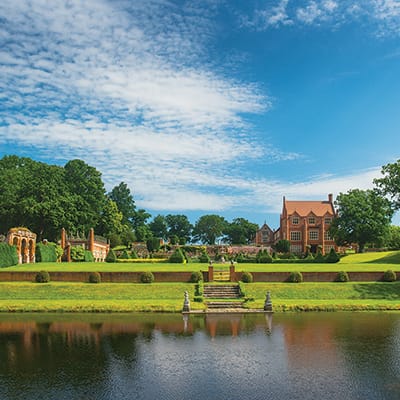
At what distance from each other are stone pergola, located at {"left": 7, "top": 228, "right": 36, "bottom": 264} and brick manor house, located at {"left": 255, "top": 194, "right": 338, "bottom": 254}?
49.3m

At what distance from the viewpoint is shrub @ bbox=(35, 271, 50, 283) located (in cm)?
3656

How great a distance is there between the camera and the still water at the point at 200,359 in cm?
1267

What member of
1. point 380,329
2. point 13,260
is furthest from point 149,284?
point 380,329

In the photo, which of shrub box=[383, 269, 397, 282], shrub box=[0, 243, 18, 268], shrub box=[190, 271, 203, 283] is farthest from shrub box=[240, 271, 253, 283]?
shrub box=[0, 243, 18, 268]

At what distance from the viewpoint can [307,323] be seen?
78.3ft

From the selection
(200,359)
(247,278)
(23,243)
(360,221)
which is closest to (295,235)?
(360,221)

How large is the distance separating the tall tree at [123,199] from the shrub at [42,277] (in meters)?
62.7

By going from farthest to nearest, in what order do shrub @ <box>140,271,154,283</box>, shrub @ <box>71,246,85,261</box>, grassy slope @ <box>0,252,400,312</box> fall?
shrub @ <box>71,246,85,261</box>, shrub @ <box>140,271,154,283</box>, grassy slope @ <box>0,252,400,312</box>

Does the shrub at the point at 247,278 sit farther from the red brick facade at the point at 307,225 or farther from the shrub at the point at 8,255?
the red brick facade at the point at 307,225

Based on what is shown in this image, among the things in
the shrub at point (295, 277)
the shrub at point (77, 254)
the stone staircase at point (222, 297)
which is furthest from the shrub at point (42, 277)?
the shrub at point (77, 254)

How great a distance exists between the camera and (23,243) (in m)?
48.7

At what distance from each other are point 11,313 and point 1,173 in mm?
43653

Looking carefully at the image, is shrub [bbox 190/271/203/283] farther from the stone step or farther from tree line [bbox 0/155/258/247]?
tree line [bbox 0/155/258/247]

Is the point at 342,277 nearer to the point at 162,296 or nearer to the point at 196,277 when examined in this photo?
the point at 196,277
